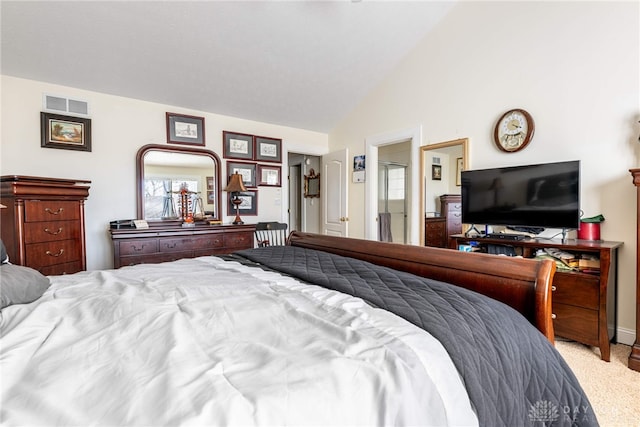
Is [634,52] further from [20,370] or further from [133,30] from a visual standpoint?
[133,30]

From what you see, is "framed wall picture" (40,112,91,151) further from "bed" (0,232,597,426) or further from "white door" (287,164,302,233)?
"white door" (287,164,302,233)

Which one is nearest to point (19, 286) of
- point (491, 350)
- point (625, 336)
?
point (491, 350)

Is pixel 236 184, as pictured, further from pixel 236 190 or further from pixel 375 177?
pixel 375 177

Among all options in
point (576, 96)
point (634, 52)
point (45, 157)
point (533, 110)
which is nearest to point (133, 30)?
point (45, 157)

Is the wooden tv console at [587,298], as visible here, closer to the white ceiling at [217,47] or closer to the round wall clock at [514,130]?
the round wall clock at [514,130]

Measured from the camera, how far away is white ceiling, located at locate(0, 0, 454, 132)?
260cm

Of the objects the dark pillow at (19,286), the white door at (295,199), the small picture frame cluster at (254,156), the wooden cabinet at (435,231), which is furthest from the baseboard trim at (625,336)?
the white door at (295,199)

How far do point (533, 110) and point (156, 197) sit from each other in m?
3.98

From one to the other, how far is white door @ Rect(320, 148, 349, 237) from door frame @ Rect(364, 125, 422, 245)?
372 millimetres

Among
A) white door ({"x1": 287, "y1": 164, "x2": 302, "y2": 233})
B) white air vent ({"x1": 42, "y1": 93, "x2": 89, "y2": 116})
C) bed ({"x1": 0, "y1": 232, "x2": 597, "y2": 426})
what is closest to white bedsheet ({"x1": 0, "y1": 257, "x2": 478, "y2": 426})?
bed ({"x1": 0, "y1": 232, "x2": 597, "y2": 426})

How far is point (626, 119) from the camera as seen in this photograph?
2.36 m

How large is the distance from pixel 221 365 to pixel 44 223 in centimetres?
271

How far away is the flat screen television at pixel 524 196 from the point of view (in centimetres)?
240

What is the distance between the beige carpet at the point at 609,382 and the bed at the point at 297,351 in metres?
0.82
